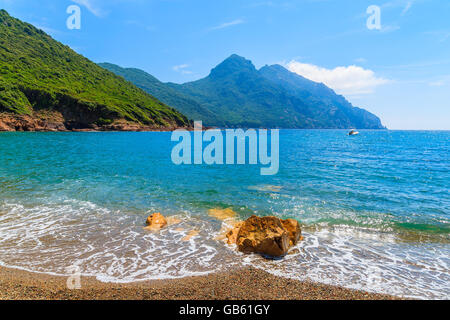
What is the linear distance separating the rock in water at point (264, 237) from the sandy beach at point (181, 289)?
1893 mm

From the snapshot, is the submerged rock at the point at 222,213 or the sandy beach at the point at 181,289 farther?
the submerged rock at the point at 222,213

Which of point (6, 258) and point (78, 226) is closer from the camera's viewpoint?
point (6, 258)

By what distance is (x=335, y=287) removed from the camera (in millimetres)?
8062

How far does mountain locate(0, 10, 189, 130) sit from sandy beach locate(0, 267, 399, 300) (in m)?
117

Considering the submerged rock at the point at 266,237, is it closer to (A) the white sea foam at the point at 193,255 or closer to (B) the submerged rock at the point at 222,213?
(A) the white sea foam at the point at 193,255

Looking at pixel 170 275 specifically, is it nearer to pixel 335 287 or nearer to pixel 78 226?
pixel 335 287

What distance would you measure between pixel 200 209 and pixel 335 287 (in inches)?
423

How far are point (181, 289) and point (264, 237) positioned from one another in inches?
176

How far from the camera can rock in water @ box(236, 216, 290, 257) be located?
10.4 m

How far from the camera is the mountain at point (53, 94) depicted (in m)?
104

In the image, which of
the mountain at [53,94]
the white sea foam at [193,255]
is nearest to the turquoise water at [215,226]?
the white sea foam at [193,255]
